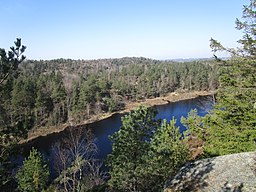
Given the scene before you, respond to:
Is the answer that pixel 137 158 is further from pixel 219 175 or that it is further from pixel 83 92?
pixel 83 92

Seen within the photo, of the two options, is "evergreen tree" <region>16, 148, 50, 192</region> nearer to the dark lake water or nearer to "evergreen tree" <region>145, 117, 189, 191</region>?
the dark lake water

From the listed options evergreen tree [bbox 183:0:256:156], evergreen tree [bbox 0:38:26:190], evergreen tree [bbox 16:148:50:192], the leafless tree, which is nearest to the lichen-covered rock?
evergreen tree [bbox 183:0:256:156]

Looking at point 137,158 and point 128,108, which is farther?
point 128,108

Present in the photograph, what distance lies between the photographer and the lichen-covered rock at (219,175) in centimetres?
808

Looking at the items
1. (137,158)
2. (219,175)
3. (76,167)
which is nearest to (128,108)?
(76,167)

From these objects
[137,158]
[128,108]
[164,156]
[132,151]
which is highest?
[132,151]

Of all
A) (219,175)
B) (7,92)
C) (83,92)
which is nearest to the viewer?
(7,92)

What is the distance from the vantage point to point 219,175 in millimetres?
8805

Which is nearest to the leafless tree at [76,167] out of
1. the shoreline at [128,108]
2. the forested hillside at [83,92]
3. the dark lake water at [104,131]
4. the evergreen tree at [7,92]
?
the dark lake water at [104,131]

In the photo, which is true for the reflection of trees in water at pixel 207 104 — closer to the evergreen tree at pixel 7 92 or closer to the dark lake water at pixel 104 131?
the dark lake water at pixel 104 131

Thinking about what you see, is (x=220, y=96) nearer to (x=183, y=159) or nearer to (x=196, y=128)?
(x=196, y=128)

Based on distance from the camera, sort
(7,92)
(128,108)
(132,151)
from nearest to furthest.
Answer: (7,92) < (132,151) < (128,108)

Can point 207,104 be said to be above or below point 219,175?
below

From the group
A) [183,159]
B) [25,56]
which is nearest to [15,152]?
[25,56]
